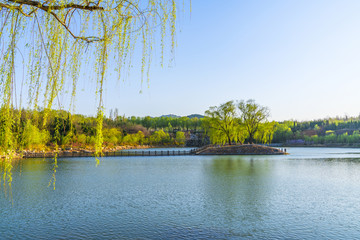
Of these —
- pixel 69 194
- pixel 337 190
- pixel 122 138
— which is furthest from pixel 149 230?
pixel 122 138

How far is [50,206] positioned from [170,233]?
6.69m

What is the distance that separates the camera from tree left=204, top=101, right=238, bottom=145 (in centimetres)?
5175

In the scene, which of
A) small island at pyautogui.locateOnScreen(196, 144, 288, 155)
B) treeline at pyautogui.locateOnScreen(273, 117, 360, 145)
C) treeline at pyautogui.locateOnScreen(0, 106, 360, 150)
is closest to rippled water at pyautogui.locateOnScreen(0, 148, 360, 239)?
treeline at pyautogui.locateOnScreen(0, 106, 360, 150)

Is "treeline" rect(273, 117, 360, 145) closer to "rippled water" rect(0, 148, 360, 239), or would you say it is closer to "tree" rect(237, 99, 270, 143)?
"tree" rect(237, 99, 270, 143)

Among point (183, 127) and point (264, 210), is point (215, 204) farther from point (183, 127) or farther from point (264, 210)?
point (183, 127)

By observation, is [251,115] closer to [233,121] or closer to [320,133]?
[233,121]

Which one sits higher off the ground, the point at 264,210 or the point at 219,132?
the point at 219,132

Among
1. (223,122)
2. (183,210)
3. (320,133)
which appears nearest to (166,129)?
(320,133)

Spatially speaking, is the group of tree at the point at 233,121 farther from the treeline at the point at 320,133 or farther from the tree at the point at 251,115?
the treeline at the point at 320,133

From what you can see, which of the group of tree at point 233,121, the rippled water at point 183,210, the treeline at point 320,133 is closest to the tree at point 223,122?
the group of tree at point 233,121

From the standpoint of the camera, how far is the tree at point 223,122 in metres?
51.8

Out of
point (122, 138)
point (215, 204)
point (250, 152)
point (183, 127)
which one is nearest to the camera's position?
point (215, 204)

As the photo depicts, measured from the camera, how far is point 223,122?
5209cm

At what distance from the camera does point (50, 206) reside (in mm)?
13328
